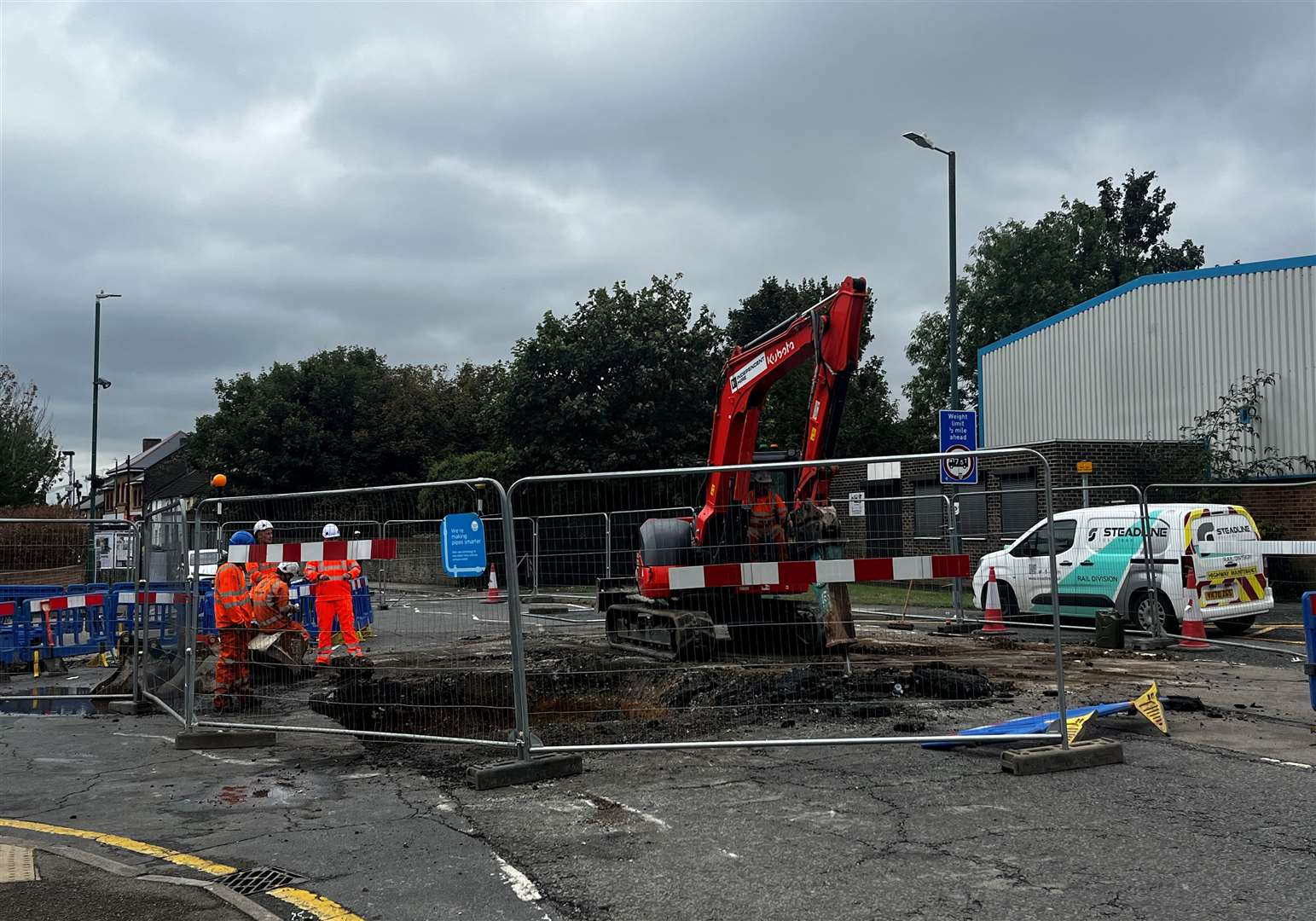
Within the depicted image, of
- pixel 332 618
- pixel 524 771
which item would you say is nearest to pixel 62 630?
pixel 332 618

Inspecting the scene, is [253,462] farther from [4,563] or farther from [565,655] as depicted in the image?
[565,655]

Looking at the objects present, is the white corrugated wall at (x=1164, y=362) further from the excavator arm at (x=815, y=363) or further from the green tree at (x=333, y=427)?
the green tree at (x=333, y=427)

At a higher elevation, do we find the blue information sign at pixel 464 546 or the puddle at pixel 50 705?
the blue information sign at pixel 464 546

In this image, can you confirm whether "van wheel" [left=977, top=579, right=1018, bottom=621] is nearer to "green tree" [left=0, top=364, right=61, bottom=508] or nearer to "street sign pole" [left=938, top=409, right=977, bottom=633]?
"street sign pole" [left=938, top=409, right=977, bottom=633]

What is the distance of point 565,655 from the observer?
33.3ft

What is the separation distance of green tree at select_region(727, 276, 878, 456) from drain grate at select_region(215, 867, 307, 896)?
3371 centimetres

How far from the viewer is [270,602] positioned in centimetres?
959

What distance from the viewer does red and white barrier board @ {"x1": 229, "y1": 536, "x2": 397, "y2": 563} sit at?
7.74 m

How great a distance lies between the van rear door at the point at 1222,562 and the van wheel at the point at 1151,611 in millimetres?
489

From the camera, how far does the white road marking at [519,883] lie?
4.48 m

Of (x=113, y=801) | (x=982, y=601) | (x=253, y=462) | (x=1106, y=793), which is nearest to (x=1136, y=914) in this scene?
(x=1106, y=793)

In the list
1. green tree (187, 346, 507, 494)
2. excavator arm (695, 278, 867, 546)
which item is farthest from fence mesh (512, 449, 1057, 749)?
green tree (187, 346, 507, 494)

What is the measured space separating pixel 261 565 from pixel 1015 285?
42979 mm

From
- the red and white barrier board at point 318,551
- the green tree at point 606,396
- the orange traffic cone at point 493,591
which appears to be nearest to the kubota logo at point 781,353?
the red and white barrier board at point 318,551
